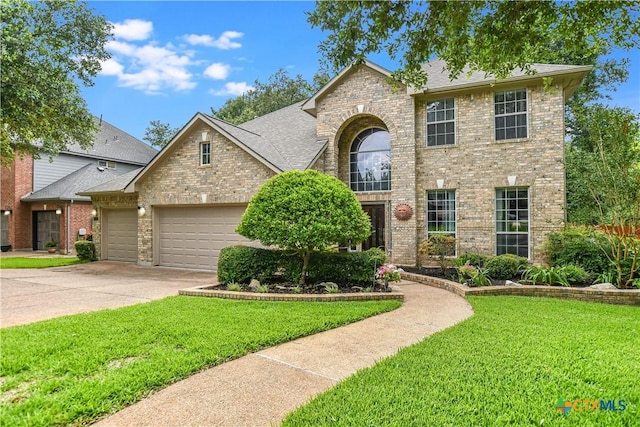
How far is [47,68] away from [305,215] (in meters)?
8.84

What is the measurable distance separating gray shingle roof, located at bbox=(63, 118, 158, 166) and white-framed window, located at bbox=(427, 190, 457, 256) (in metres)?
20.2

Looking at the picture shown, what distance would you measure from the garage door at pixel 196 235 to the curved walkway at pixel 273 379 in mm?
7302

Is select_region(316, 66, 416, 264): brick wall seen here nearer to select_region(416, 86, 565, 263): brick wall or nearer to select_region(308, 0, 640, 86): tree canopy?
select_region(416, 86, 565, 263): brick wall

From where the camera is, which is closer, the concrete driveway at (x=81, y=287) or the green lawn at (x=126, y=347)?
the green lawn at (x=126, y=347)

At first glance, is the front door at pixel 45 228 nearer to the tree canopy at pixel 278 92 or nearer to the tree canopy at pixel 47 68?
the tree canopy at pixel 47 68

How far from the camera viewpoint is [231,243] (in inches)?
460

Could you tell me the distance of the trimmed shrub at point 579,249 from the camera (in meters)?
8.55

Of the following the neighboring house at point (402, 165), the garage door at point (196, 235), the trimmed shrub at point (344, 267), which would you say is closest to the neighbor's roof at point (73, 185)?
the neighboring house at point (402, 165)

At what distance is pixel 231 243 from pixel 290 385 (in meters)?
8.75

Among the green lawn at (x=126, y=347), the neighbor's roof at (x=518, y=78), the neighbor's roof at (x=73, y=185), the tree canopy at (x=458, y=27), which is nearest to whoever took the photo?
the green lawn at (x=126, y=347)

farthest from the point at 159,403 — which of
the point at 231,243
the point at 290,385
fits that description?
the point at 231,243

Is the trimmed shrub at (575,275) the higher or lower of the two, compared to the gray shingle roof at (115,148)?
lower

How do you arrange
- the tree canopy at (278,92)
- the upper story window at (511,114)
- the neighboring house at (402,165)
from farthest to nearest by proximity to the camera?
the tree canopy at (278,92) → the upper story window at (511,114) → the neighboring house at (402,165)

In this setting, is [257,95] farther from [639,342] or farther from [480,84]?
[639,342]
